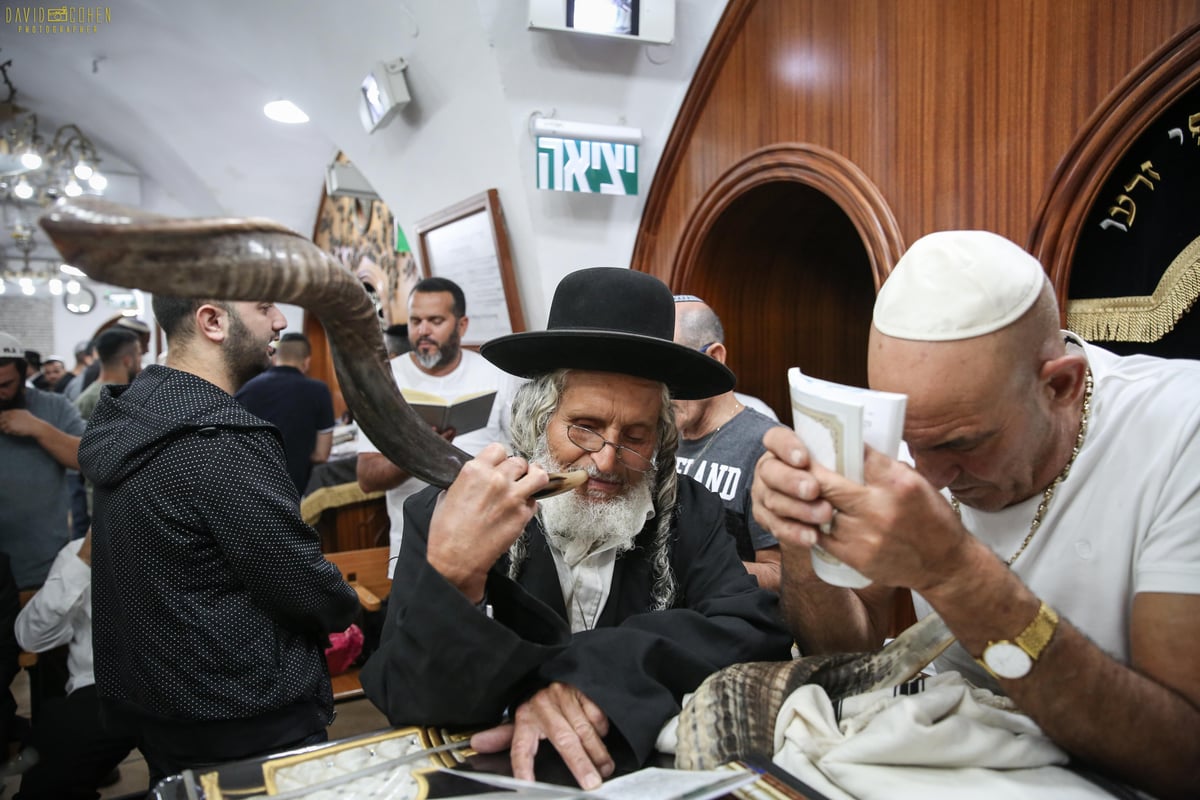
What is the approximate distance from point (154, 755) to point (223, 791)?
53.9 inches

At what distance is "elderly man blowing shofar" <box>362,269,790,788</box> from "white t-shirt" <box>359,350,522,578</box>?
1.97 m

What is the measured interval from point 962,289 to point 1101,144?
1434 mm

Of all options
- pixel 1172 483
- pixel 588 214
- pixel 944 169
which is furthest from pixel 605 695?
pixel 588 214

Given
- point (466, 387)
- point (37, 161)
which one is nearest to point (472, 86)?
point (466, 387)

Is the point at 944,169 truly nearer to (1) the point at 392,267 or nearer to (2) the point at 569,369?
(2) the point at 569,369

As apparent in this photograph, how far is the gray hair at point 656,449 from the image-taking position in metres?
1.62

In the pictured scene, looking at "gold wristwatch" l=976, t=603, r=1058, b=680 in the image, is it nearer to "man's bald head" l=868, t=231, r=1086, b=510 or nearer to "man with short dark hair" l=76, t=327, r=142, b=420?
"man's bald head" l=868, t=231, r=1086, b=510

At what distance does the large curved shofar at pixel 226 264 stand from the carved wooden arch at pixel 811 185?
232cm

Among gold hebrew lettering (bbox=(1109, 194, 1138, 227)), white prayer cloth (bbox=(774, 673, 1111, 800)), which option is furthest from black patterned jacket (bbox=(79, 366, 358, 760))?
gold hebrew lettering (bbox=(1109, 194, 1138, 227))

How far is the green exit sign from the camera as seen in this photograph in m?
4.04

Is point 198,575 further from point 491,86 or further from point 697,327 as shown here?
point 491,86

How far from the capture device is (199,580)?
1925 millimetres

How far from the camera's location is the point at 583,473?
1373 millimetres

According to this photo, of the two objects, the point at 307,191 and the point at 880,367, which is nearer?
the point at 880,367
